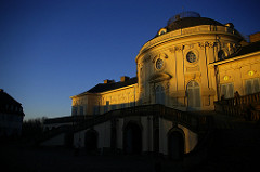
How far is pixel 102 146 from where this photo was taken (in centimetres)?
2134

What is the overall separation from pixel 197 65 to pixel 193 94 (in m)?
3.07

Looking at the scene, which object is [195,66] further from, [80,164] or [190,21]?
[80,164]

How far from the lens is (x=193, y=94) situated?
22.3 metres

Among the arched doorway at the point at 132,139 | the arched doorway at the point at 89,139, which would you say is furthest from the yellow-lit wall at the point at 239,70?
the arched doorway at the point at 89,139

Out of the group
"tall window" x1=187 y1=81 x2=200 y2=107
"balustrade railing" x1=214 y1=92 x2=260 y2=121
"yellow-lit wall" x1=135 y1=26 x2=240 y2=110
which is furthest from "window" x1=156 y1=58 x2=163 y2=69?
"balustrade railing" x1=214 y1=92 x2=260 y2=121

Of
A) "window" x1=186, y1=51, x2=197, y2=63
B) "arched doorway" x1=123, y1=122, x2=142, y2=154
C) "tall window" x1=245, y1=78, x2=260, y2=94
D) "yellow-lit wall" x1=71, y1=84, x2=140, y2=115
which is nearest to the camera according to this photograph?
"tall window" x1=245, y1=78, x2=260, y2=94

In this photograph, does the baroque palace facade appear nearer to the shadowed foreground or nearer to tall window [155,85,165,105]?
tall window [155,85,165,105]

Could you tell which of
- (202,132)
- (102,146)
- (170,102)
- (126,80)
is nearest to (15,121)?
(126,80)

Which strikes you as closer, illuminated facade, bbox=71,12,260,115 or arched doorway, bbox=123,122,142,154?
arched doorway, bbox=123,122,142,154

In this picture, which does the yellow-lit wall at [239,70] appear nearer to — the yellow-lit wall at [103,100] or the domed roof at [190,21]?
the domed roof at [190,21]

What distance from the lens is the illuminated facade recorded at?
2067cm

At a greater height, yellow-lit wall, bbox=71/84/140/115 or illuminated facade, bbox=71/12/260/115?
illuminated facade, bbox=71/12/260/115

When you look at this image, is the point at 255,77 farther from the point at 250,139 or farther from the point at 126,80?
the point at 126,80

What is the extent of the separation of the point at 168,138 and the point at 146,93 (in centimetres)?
1021
